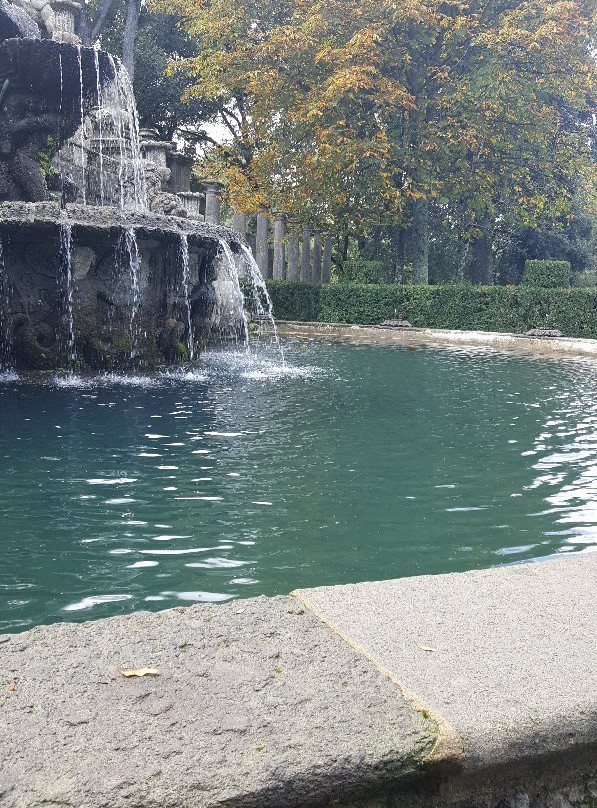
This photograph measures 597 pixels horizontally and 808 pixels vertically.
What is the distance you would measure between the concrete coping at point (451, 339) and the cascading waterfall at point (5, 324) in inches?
433

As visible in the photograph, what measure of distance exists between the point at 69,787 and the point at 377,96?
86.8 ft

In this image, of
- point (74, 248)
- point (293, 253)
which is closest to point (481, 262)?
point (293, 253)

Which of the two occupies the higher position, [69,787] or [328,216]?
[328,216]

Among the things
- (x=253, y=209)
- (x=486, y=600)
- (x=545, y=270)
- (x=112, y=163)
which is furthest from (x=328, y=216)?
(x=486, y=600)

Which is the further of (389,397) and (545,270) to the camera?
(545,270)

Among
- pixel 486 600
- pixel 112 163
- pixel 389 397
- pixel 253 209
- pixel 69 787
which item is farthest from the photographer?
pixel 253 209

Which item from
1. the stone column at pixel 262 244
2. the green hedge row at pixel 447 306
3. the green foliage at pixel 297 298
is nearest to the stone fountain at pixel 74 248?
the green hedge row at pixel 447 306

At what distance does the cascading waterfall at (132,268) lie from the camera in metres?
13.6

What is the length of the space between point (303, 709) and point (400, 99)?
26.5 m

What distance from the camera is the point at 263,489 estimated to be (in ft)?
21.7

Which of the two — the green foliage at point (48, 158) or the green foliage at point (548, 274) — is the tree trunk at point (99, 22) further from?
the green foliage at point (48, 158)

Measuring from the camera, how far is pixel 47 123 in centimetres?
1409

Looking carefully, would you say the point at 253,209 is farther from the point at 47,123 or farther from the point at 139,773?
the point at 139,773

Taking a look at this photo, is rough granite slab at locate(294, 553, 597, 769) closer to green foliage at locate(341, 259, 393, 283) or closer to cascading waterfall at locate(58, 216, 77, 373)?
cascading waterfall at locate(58, 216, 77, 373)
